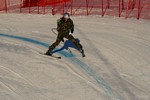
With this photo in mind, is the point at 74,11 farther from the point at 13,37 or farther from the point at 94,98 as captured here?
the point at 94,98

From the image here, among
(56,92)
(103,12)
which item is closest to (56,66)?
(56,92)

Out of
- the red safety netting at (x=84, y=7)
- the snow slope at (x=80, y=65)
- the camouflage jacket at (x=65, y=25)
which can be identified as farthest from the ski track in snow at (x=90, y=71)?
the red safety netting at (x=84, y=7)

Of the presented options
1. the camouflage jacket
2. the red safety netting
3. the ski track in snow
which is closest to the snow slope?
the ski track in snow

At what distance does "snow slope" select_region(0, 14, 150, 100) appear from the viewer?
435 inches

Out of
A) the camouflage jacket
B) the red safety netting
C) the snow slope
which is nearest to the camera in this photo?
the snow slope

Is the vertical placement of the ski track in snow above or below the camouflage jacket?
below

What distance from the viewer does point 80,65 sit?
13.4m

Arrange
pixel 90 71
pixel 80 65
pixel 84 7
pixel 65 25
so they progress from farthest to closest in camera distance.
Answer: pixel 84 7 < pixel 80 65 < pixel 65 25 < pixel 90 71

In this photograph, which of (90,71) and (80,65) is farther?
(80,65)

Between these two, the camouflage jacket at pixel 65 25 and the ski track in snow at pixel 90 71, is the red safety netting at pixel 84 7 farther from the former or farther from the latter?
the camouflage jacket at pixel 65 25

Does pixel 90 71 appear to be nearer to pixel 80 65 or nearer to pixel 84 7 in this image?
pixel 80 65

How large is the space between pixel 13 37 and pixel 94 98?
7470 millimetres

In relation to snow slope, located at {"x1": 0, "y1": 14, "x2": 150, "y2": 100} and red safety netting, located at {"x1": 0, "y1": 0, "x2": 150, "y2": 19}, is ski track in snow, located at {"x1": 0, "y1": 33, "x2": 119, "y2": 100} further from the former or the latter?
red safety netting, located at {"x1": 0, "y1": 0, "x2": 150, "y2": 19}

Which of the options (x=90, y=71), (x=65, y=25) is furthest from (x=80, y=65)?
(x=65, y=25)
